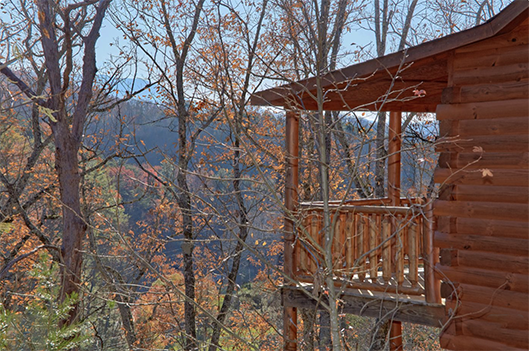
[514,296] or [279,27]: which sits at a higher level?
[279,27]

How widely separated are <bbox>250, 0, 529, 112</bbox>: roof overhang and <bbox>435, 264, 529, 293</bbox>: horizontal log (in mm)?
1907

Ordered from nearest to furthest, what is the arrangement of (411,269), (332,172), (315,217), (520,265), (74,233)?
(520,265)
(411,269)
(315,217)
(74,233)
(332,172)

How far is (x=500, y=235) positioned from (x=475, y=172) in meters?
0.68

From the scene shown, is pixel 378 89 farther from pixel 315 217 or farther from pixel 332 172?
pixel 332 172

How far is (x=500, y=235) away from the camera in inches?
180

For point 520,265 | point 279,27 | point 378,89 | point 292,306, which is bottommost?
point 292,306

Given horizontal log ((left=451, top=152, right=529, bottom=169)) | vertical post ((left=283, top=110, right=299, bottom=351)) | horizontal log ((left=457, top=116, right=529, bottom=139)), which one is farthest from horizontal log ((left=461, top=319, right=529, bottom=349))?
vertical post ((left=283, top=110, right=299, bottom=351))

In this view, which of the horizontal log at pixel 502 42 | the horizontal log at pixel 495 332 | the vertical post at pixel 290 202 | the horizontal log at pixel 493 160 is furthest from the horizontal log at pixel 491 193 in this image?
the vertical post at pixel 290 202

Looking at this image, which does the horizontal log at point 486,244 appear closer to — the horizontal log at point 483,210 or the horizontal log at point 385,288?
the horizontal log at point 483,210

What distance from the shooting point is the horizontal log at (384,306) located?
17.2 feet

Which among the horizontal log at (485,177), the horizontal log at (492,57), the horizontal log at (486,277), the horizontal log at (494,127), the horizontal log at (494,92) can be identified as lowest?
the horizontal log at (486,277)

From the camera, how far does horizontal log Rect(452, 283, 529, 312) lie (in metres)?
4.41

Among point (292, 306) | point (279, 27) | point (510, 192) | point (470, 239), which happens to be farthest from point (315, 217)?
point (279, 27)

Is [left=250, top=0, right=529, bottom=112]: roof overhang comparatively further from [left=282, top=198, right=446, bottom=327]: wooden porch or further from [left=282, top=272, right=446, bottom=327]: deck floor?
[left=282, top=272, right=446, bottom=327]: deck floor
